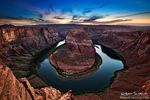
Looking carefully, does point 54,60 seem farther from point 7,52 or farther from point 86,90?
point 86,90

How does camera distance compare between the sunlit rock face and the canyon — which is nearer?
the canyon

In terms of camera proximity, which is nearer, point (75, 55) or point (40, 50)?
point (75, 55)

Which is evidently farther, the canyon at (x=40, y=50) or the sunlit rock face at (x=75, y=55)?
the sunlit rock face at (x=75, y=55)

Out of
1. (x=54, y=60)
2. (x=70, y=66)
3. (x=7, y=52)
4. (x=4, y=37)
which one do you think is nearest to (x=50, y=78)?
(x=70, y=66)
